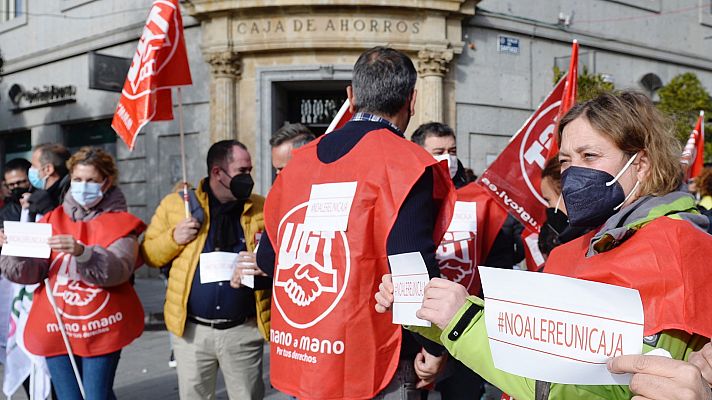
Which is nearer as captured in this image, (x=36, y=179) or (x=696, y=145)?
(x=36, y=179)

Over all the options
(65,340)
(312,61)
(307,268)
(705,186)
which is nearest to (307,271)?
(307,268)

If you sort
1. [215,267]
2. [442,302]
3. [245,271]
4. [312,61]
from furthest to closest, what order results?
[312,61] → [215,267] → [245,271] → [442,302]

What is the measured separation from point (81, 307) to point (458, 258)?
2130 millimetres

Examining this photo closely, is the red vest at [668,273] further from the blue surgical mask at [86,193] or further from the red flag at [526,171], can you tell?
the blue surgical mask at [86,193]

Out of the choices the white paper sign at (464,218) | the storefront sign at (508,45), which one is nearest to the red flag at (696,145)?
the storefront sign at (508,45)

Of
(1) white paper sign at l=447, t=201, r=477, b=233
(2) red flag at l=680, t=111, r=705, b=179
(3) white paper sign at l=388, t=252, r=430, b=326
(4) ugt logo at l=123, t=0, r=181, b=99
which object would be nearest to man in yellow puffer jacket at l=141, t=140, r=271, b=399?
(4) ugt logo at l=123, t=0, r=181, b=99

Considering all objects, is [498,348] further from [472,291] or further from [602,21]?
[602,21]

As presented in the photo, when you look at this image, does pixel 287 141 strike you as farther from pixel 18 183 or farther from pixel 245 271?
pixel 18 183

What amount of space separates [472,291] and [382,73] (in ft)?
4.77

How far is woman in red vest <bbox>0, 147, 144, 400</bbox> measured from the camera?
370 centimetres

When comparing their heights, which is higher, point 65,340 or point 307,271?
point 307,271

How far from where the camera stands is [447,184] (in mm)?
2438

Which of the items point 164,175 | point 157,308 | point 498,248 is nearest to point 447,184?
point 498,248

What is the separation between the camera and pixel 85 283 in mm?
3775
